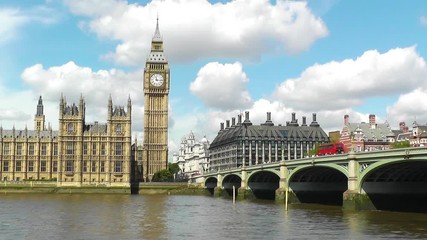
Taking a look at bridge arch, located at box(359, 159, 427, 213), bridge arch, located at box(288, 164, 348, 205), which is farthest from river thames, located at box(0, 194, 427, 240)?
bridge arch, located at box(288, 164, 348, 205)

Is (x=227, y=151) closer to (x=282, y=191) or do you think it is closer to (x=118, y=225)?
(x=282, y=191)

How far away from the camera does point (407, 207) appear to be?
220 feet

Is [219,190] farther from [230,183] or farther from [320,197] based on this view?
[320,197]

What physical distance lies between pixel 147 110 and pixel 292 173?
293 ft

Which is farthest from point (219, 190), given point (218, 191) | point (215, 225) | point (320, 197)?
point (215, 225)

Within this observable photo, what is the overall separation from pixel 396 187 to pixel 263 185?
40847 millimetres

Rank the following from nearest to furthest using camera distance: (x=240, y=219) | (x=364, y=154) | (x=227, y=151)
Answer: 1. (x=240, y=219)
2. (x=364, y=154)
3. (x=227, y=151)

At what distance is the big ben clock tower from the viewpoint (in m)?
161

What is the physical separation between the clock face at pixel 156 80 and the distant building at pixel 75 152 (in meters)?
24.7

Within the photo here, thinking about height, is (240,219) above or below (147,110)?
below

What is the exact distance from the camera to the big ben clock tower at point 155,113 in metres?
161

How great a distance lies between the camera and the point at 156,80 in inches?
6540

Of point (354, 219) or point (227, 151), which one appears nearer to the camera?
point (354, 219)

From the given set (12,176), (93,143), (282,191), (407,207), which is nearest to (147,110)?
(93,143)
